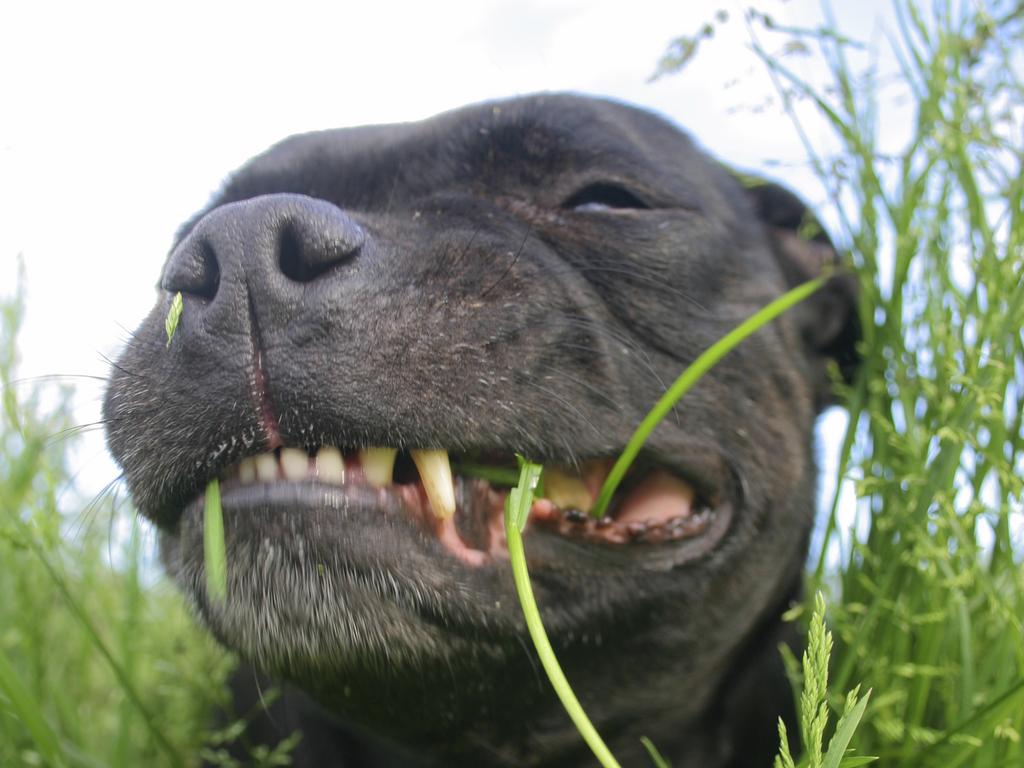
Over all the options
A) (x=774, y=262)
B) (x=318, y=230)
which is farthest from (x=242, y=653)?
(x=774, y=262)

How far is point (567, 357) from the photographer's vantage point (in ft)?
6.03

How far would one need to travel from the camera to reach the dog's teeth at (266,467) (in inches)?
63.4

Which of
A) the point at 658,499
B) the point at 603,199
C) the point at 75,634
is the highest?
the point at 603,199

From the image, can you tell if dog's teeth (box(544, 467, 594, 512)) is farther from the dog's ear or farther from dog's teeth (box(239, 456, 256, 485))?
the dog's ear

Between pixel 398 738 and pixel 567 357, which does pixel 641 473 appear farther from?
pixel 398 738

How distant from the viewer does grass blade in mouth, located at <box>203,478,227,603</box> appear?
1450mm

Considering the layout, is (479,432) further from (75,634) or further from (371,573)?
(75,634)

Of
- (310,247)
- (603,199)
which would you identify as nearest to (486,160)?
(603,199)

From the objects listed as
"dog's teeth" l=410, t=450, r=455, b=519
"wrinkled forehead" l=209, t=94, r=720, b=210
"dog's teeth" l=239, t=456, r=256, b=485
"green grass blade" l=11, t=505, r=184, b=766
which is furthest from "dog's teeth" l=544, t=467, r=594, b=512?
"green grass blade" l=11, t=505, r=184, b=766

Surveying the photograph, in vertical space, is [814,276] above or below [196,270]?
below

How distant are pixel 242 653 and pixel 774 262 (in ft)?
5.72

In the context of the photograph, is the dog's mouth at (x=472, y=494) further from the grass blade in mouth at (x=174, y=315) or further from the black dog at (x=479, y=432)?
the grass blade in mouth at (x=174, y=315)

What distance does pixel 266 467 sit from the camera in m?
1.62

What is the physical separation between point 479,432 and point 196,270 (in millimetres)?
537
